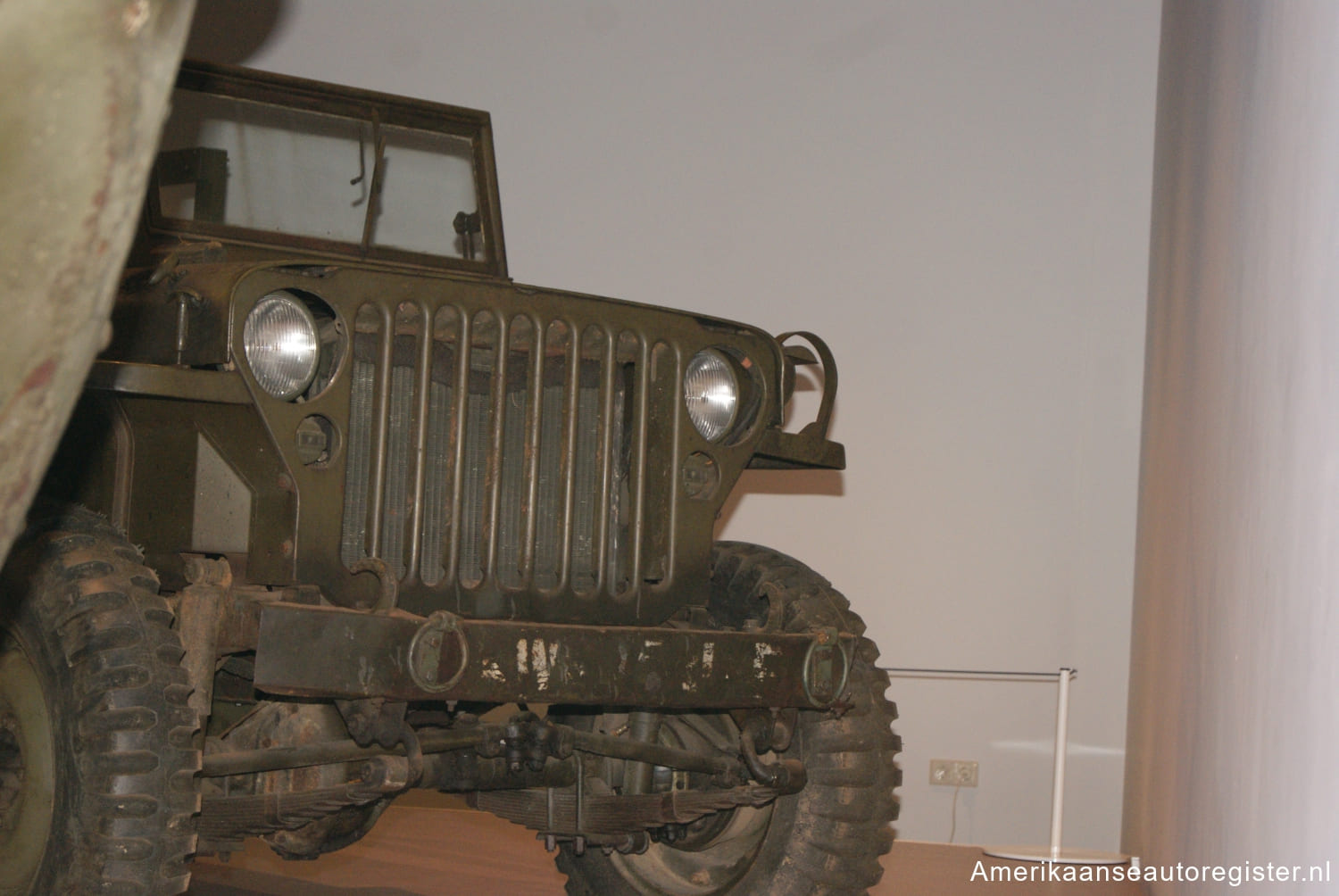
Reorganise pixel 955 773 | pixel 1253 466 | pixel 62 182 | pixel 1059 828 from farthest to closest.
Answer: pixel 955 773
pixel 1059 828
pixel 1253 466
pixel 62 182

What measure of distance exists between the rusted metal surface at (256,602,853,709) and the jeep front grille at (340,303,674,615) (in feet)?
0.77

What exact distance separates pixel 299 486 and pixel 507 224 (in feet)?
11.6

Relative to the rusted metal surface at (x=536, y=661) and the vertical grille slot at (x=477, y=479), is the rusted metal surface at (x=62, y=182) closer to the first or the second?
the rusted metal surface at (x=536, y=661)

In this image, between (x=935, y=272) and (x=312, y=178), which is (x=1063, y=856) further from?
(x=312, y=178)

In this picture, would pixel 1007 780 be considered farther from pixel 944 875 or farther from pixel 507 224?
pixel 507 224

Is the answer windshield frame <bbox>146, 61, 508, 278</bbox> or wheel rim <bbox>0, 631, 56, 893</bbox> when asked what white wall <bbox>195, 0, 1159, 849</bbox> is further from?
wheel rim <bbox>0, 631, 56, 893</bbox>

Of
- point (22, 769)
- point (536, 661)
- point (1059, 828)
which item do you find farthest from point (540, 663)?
point (1059, 828)

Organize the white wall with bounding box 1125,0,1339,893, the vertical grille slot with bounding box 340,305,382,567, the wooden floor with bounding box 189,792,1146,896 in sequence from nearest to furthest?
the white wall with bounding box 1125,0,1339,893, the vertical grille slot with bounding box 340,305,382,567, the wooden floor with bounding box 189,792,1146,896

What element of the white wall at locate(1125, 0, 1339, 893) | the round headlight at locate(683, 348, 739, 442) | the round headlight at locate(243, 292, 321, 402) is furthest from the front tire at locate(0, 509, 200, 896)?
the white wall at locate(1125, 0, 1339, 893)

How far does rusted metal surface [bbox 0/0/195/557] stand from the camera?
0.83 m

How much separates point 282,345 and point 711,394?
868 millimetres

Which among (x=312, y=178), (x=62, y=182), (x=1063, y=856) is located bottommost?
(x=1063, y=856)

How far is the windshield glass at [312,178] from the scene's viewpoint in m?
3.34

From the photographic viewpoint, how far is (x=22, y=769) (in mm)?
2184
